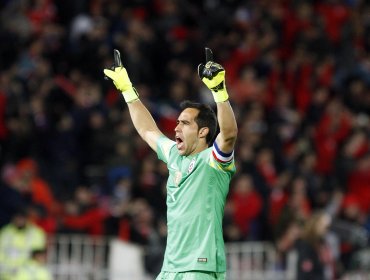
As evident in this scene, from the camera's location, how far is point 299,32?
63.6 feet

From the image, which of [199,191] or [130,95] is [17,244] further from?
[199,191]

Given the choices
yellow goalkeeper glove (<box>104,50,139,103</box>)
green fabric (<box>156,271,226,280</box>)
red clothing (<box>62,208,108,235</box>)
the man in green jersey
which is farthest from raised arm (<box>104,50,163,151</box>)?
red clothing (<box>62,208,108,235</box>)

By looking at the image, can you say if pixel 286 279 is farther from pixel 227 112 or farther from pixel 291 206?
pixel 227 112

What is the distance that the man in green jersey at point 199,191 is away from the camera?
7.17 m

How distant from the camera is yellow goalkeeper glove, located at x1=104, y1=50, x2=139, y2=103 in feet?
27.2

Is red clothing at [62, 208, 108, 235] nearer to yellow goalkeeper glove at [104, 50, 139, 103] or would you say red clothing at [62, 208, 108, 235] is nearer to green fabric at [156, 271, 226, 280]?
yellow goalkeeper glove at [104, 50, 139, 103]

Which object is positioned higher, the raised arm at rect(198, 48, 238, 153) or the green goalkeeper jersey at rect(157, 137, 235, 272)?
the raised arm at rect(198, 48, 238, 153)

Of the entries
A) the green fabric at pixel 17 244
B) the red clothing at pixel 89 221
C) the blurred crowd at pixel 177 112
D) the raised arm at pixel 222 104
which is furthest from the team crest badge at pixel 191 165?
the red clothing at pixel 89 221

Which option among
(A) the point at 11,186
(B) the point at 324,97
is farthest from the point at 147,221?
(B) the point at 324,97

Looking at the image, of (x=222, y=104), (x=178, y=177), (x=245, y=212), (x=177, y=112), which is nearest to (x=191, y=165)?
(x=178, y=177)

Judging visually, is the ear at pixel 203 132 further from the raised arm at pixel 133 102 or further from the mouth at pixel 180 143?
the raised arm at pixel 133 102

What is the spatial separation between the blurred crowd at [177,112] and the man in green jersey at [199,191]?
214 inches

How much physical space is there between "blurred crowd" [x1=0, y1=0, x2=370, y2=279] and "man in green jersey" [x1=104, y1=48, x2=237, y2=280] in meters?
5.44

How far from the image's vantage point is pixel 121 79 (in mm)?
8297
